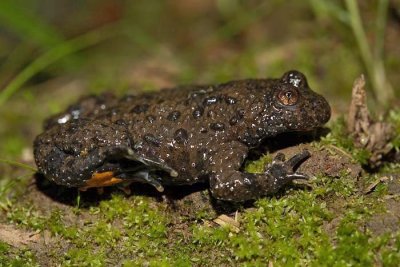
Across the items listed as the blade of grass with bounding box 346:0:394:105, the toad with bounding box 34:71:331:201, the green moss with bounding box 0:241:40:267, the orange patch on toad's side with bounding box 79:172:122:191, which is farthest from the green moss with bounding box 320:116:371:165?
the green moss with bounding box 0:241:40:267

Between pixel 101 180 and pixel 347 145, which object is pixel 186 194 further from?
pixel 347 145

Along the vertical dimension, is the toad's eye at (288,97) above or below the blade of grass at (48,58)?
below

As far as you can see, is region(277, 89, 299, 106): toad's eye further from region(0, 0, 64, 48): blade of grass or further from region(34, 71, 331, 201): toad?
region(0, 0, 64, 48): blade of grass

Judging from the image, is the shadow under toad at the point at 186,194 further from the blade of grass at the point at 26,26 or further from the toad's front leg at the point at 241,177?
the blade of grass at the point at 26,26

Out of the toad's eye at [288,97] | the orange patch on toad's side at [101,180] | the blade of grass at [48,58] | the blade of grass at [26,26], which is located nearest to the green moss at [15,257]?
the orange patch on toad's side at [101,180]

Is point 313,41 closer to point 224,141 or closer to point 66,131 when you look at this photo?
point 224,141

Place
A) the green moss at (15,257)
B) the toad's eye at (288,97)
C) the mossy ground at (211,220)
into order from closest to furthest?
the mossy ground at (211,220) < the green moss at (15,257) < the toad's eye at (288,97)

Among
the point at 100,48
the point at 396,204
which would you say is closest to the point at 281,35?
the point at 100,48
